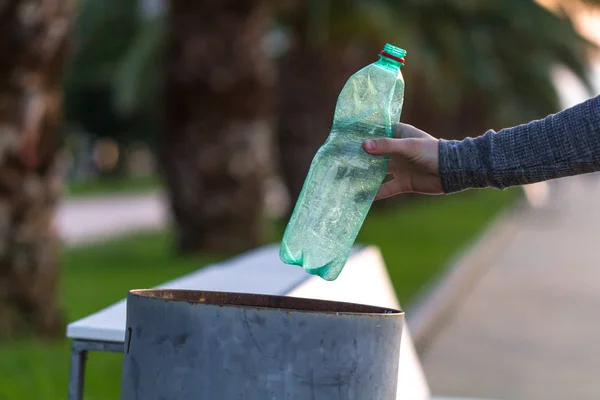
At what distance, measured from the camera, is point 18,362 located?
632 centimetres

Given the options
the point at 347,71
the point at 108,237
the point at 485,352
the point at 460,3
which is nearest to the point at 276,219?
the point at 347,71

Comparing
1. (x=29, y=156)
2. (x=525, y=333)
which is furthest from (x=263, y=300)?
(x=525, y=333)

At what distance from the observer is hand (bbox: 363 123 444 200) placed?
254 cm

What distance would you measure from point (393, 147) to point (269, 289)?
1328mm

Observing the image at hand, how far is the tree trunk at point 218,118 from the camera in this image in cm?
1383

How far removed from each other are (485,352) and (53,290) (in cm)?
353

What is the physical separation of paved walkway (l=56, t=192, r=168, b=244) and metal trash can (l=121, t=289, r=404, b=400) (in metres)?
12.5

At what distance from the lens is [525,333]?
1037 centimetres

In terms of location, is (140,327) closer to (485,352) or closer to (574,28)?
(485,352)

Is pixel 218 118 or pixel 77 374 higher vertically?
pixel 218 118

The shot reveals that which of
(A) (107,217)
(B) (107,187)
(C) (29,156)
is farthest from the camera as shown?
(B) (107,187)

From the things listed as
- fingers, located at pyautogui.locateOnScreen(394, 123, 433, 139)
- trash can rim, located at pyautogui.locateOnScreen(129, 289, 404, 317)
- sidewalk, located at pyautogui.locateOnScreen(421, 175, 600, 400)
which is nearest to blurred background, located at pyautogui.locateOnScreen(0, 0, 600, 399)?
sidewalk, located at pyautogui.locateOnScreen(421, 175, 600, 400)

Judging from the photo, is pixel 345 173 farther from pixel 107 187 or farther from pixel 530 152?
pixel 107 187

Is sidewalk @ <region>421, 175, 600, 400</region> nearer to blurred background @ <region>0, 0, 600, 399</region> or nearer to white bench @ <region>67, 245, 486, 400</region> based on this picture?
blurred background @ <region>0, 0, 600, 399</region>
